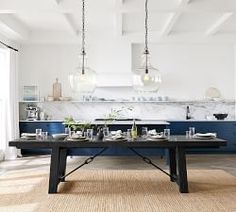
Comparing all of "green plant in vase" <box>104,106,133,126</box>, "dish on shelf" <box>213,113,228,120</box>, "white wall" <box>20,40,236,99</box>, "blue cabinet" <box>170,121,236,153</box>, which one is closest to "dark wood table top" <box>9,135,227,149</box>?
"green plant in vase" <box>104,106,133,126</box>

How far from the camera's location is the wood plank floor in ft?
20.6

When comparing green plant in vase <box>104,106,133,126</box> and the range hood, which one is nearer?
green plant in vase <box>104,106,133,126</box>

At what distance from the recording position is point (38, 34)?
8188 mm

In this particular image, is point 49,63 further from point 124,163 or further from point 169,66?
point 124,163

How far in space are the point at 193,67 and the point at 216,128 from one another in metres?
1.68

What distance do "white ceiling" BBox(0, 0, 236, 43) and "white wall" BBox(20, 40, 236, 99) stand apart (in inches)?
17.7

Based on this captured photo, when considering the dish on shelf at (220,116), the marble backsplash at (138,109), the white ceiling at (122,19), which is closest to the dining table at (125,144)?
the white ceiling at (122,19)

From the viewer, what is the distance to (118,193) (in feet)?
14.2

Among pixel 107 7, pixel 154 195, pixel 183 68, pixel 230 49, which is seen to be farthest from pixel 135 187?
pixel 230 49

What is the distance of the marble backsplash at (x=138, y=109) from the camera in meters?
8.61

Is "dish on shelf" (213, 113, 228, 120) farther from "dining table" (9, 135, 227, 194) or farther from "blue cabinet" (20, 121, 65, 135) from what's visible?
"dining table" (9, 135, 227, 194)

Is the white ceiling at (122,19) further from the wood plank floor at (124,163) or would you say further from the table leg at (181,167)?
the wood plank floor at (124,163)

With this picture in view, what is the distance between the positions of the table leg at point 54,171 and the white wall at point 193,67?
4.70 meters

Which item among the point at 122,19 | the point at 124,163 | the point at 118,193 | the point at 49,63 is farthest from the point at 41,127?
the point at 118,193
